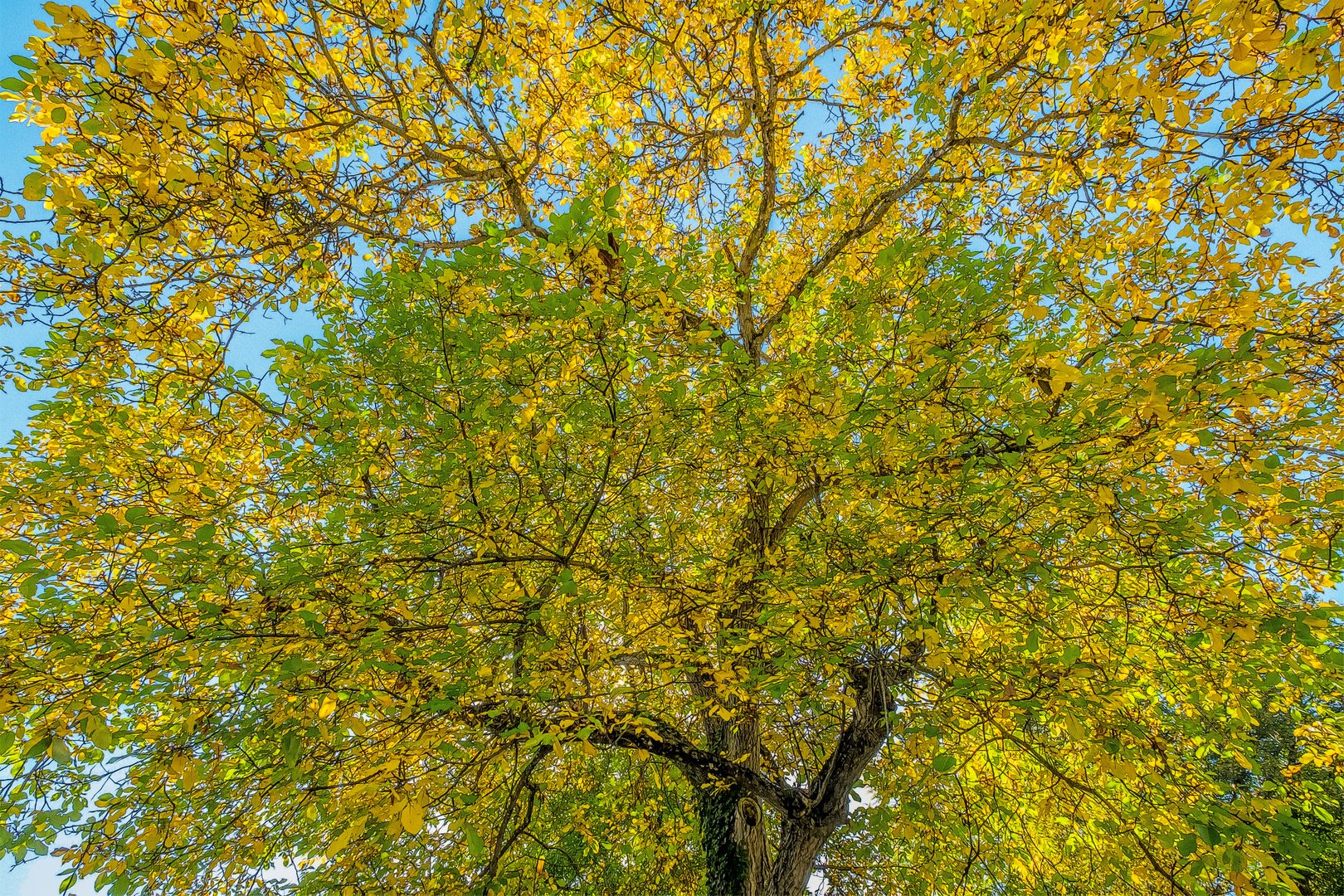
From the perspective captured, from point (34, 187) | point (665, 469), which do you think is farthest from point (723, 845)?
point (34, 187)

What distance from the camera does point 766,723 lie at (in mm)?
6266

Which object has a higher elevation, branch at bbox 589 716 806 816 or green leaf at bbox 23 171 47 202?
green leaf at bbox 23 171 47 202

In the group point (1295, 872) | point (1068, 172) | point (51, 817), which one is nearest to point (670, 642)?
point (51, 817)

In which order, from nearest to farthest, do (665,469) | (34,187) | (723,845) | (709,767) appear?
1. (34,187)
2. (665,469)
3. (709,767)
4. (723,845)

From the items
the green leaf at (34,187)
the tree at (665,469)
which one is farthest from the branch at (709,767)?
the green leaf at (34,187)

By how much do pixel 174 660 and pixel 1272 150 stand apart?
6497mm

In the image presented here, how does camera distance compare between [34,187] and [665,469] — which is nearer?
[34,187]

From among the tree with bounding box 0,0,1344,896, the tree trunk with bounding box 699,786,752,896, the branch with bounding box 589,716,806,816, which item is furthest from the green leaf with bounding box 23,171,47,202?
the tree trunk with bounding box 699,786,752,896

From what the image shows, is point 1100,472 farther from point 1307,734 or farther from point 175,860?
point 175,860

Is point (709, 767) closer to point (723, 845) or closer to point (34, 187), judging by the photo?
point (723, 845)

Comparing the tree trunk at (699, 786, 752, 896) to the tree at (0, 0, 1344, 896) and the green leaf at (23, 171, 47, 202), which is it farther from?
the green leaf at (23, 171, 47, 202)

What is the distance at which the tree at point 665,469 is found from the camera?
2828 mm

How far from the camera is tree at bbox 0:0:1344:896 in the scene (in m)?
2.83

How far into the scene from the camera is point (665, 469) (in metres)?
4.29
